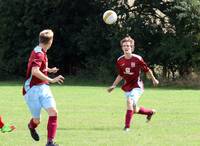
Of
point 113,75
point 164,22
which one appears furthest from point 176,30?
point 113,75

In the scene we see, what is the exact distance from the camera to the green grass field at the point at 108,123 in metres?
10.4

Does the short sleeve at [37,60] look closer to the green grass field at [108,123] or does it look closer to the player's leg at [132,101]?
the green grass field at [108,123]

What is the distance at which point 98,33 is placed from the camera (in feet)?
116

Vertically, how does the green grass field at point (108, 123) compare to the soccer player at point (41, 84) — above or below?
below

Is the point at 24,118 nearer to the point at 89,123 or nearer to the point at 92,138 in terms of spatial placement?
the point at 89,123

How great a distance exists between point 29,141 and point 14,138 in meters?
0.48

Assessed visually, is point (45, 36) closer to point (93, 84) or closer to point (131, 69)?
point (131, 69)

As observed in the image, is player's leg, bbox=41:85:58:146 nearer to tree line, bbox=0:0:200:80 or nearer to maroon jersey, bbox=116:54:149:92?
maroon jersey, bbox=116:54:149:92

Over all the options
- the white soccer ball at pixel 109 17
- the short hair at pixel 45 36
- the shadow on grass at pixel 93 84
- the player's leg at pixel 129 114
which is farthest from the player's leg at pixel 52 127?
the shadow on grass at pixel 93 84

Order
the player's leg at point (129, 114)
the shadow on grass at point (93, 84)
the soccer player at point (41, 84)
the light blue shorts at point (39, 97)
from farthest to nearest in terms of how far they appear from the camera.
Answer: the shadow on grass at point (93, 84) < the player's leg at point (129, 114) < the light blue shorts at point (39, 97) < the soccer player at point (41, 84)

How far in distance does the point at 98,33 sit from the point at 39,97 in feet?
85.0

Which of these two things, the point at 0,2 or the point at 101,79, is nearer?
the point at 101,79

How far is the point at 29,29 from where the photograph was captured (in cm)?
3650

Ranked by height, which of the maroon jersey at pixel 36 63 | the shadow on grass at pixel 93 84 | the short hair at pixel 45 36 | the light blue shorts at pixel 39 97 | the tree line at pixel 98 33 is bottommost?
the shadow on grass at pixel 93 84
